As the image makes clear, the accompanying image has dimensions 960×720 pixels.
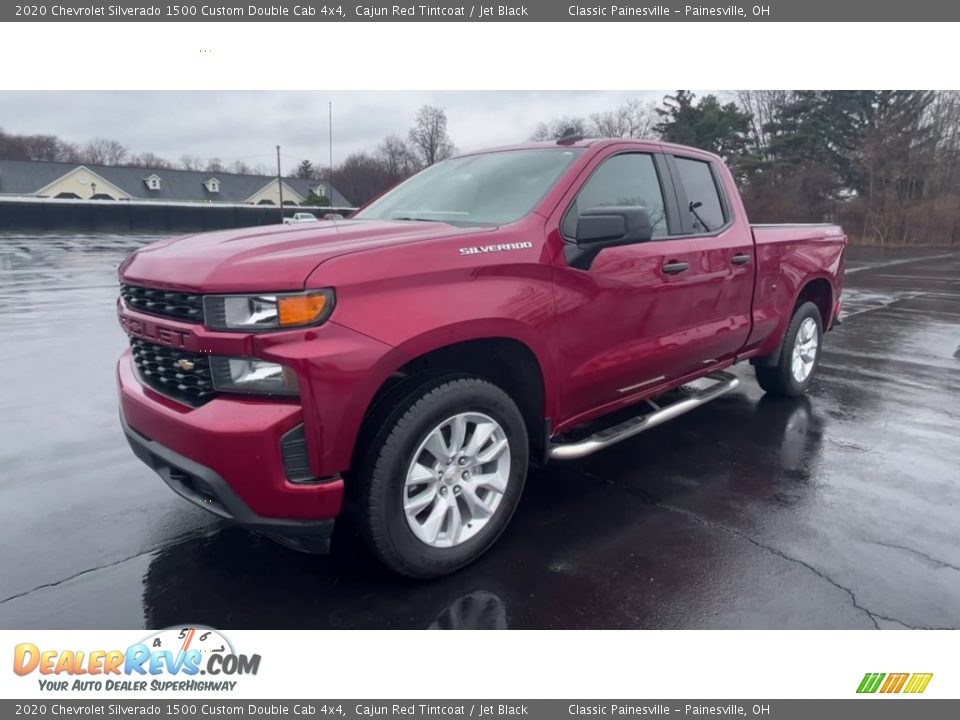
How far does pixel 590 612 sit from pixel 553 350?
3.83 feet

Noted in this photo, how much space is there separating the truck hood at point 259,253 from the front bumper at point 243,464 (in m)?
0.44

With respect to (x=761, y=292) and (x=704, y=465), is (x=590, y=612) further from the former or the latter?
(x=761, y=292)

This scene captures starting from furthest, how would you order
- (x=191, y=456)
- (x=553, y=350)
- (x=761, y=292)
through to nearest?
(x=761, y=292)
(x=553, y=350)
(x=191, y=456)

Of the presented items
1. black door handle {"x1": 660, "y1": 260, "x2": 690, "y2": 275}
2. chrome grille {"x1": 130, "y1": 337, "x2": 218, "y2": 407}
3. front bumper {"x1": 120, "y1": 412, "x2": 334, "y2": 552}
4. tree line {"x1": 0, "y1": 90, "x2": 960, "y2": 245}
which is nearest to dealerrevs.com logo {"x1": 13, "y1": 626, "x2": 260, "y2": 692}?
front bumper {"x1": 120, "y1": 412, "x2": 334, "y2": 552}

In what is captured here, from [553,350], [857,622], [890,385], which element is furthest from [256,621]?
[890,385]

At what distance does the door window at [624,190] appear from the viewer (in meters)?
3.27

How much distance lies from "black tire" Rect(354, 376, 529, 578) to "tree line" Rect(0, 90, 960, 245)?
28292 millimetres

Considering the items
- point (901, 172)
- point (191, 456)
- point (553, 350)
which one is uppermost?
point (901, 172)

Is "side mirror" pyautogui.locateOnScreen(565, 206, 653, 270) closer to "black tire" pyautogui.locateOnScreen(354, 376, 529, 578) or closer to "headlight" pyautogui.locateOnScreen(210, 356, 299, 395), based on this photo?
"black tire" pyautogui.locateOnScreen(354, 376, 529, 578)

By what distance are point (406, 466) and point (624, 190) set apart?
2.09 meters

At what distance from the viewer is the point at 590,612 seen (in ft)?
8.48

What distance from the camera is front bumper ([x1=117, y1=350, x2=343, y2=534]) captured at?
227 cm

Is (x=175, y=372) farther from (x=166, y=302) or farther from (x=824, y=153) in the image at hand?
(x=824, y=153)

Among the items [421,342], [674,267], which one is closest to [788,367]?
[674,267]
